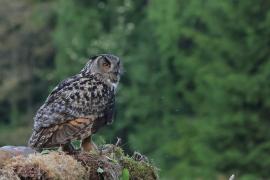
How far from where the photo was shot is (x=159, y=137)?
180ft

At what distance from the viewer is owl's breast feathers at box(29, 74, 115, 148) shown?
40.9 ft

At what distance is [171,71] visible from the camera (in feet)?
187

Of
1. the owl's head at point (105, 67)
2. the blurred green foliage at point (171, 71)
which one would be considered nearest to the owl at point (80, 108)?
the owl's head at point (105, 67)

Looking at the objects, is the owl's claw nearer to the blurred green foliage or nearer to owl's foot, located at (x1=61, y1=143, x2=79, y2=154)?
owl's foot, located at (x1=61, y1=143, x2=79, y2=154)

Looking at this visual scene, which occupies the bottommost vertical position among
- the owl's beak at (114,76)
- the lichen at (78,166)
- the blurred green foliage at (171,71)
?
the lichen at (78,166)

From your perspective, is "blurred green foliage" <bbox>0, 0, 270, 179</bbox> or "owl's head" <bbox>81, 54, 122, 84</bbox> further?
"blurred green foliage" <bbox>0, 0, 270, 179</bbox>

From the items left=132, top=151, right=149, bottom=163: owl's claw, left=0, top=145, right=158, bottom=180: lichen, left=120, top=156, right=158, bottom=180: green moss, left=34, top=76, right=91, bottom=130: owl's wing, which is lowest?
left=0, top=145, right=158, bottom=180: lichen

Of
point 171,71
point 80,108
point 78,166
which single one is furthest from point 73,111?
point 171,71

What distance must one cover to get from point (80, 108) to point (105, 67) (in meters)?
0.72

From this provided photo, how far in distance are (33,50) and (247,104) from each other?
14.0 metres

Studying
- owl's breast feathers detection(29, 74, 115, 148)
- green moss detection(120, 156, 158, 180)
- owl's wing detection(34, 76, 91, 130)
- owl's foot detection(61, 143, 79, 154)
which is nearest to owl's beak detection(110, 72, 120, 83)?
owl's breast feathers detection(29, 74, 115, 148)

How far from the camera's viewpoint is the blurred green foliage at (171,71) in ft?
149

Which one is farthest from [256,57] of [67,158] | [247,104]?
[67,158]

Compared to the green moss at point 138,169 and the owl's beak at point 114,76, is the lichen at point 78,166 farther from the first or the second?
the owl's beak at point 114,76
